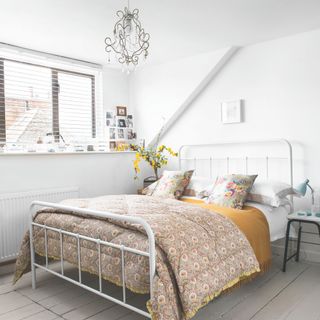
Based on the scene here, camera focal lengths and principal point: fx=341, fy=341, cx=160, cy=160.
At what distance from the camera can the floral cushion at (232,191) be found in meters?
2.83

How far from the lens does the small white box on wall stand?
360 cm

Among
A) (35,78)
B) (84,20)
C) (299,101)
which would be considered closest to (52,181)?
(35,78)

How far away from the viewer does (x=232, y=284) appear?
202 centimetres

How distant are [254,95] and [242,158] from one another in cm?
67

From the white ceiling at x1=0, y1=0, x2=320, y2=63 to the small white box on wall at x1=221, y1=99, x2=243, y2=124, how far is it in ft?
1.97

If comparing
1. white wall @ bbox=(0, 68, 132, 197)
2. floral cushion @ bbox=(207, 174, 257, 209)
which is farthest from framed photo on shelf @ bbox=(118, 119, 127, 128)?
floral cushion @ bbox=(207, 174, 257, 209)

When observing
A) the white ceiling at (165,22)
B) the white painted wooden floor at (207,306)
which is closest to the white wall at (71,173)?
the white painted wooden floor at (207,306)

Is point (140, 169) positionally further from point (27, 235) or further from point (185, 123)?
point (27, 235)

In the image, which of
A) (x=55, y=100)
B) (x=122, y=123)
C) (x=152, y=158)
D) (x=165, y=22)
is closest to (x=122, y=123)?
(x=122, y=123)

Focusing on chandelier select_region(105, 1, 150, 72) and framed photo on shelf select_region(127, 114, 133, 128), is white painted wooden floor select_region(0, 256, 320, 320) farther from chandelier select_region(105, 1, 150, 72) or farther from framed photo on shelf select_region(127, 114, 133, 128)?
framed photo on shelf select_region(127, 114, 133, 128)

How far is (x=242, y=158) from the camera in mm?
3627

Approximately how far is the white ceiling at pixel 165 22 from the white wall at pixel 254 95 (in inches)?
8.2

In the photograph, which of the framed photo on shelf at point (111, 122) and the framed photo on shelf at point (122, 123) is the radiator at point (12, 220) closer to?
the framed photo on shelf at point (111, 122)

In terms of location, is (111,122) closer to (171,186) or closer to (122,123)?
(122,123)
